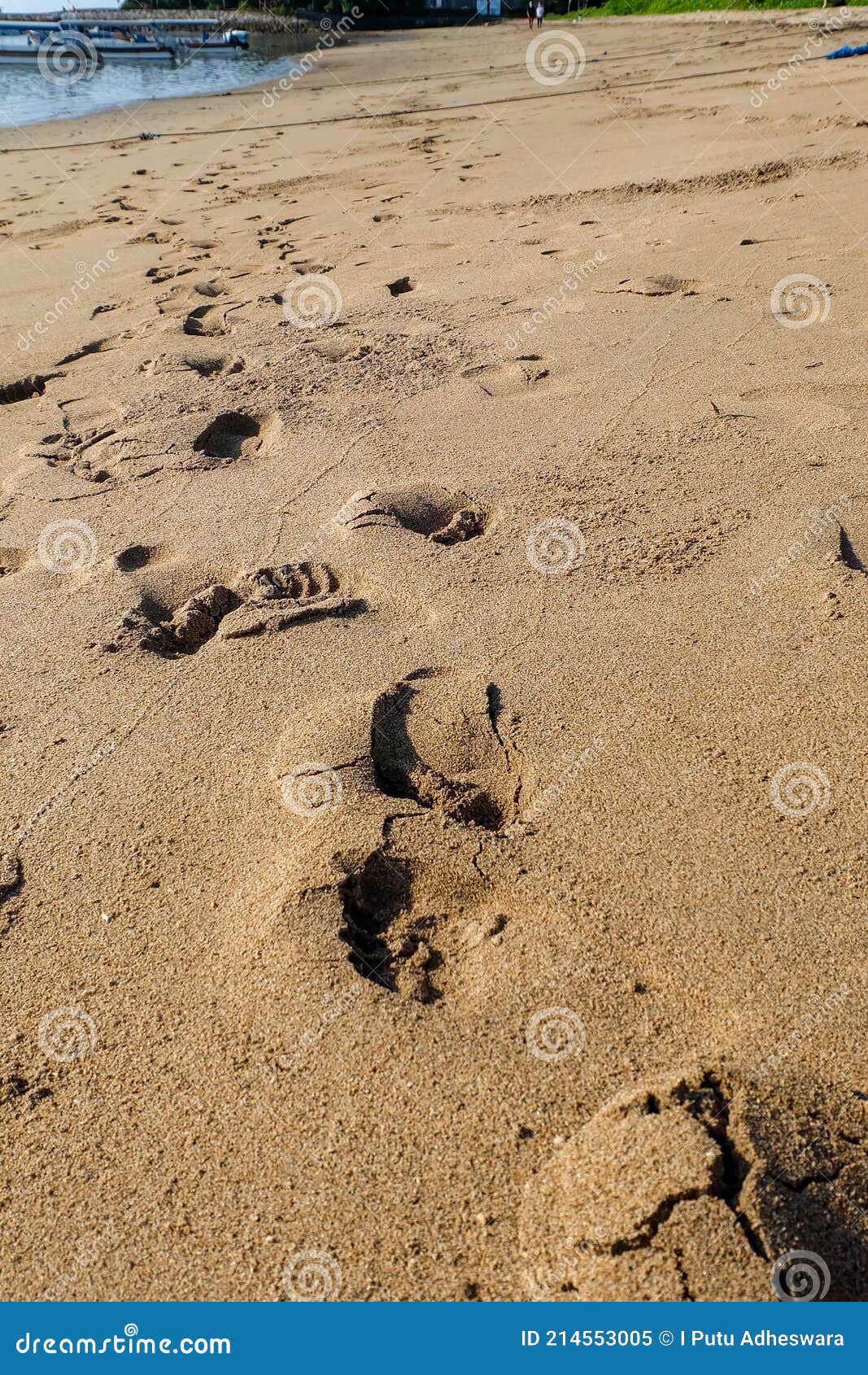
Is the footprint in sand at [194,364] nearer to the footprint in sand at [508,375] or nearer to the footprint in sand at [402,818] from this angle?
the footprint in sand at [508,375]

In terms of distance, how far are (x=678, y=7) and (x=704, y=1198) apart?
2371 cm

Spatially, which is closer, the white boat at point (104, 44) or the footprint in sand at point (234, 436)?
the footprint in sand at point (234, 436)

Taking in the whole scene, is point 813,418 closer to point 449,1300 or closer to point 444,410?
point 444,410

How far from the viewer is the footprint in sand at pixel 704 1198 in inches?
42.9

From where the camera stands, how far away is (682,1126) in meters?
1.20

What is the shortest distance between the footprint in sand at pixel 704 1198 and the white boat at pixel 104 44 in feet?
65.7

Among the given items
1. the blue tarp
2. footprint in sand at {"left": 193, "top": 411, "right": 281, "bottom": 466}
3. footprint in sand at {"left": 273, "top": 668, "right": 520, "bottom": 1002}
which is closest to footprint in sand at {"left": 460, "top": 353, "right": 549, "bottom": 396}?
footprint in sand at {"left": 193, "top": 411, "right": 281, "bottom": 466}

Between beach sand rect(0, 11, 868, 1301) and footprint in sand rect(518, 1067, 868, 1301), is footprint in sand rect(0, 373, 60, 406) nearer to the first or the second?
beach sand rect(0, 11, 868, 1301)

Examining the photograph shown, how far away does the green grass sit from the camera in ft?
49.9

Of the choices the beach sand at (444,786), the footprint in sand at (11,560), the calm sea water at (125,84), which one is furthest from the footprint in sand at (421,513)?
the calm sea water at (125,84)

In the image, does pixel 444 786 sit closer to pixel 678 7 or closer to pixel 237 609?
pixel 237 609

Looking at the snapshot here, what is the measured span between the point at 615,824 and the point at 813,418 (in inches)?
70.4

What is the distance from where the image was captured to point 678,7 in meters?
18.9

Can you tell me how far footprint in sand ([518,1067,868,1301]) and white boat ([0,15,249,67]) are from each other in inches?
788
